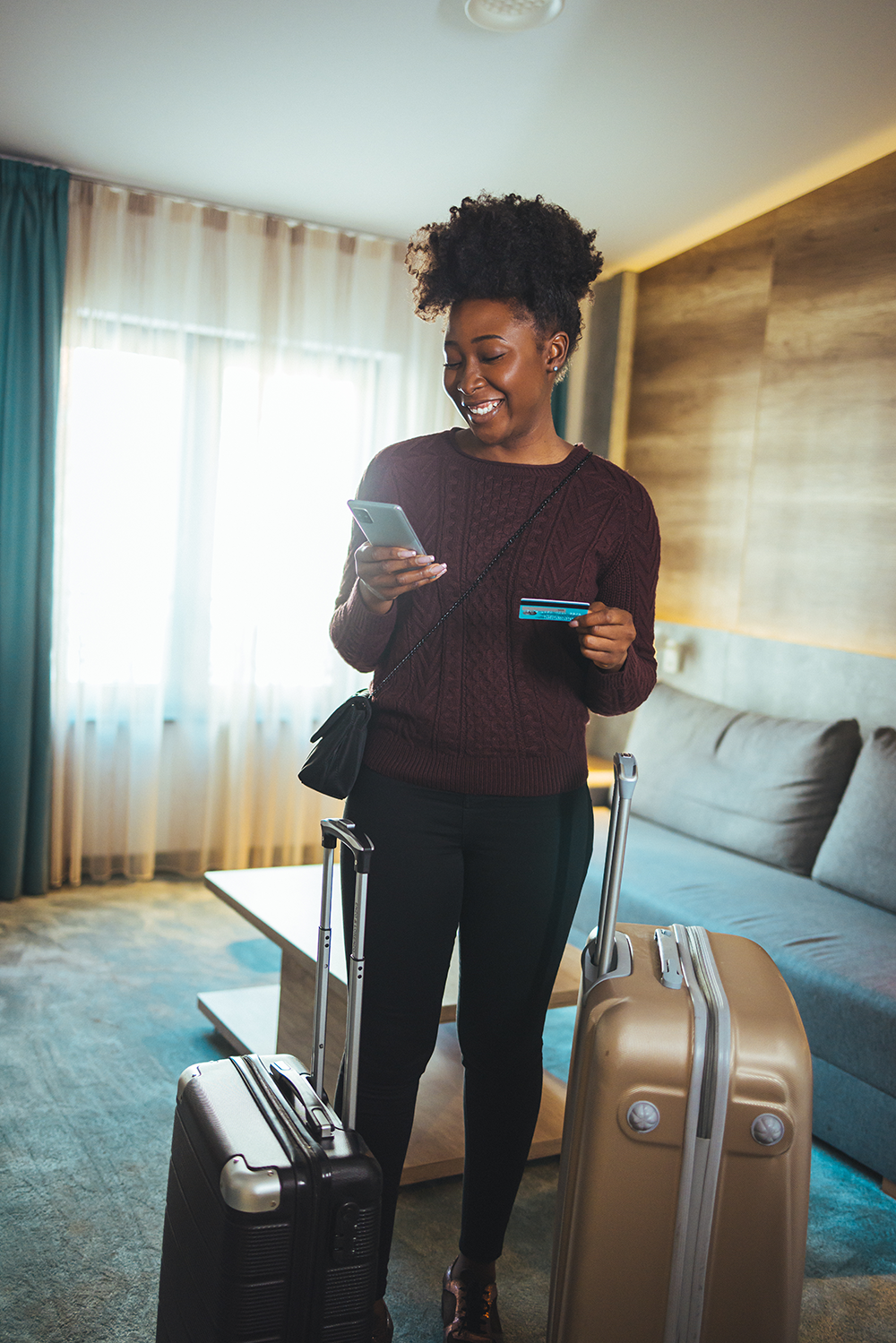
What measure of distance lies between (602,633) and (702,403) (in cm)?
275

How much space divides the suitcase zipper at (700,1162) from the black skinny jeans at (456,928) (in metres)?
0.24

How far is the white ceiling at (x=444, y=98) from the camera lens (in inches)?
92.8

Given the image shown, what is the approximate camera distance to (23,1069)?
2283mm

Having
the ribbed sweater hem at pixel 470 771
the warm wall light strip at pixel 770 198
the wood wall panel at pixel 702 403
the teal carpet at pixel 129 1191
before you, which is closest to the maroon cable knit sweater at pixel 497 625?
the ribbed sweater hem at pixel 470 771

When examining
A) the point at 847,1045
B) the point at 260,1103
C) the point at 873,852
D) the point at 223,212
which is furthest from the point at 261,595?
the point at 260,1103

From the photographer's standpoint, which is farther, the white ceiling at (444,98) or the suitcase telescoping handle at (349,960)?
the white ceiling at (444,98)

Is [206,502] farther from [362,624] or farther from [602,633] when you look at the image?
[602,633]

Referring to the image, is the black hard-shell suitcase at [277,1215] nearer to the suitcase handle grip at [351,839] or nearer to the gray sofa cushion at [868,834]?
the suitcase handle grip at [351,839]

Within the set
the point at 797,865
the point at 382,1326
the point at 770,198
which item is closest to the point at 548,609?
the point at 382,1326

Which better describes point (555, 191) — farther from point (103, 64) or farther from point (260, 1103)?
point (260, 1103)

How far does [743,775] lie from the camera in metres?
3.05

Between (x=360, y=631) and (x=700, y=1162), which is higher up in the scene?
(x=360, y=631)

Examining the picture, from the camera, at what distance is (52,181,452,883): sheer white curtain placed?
3590 millimetres

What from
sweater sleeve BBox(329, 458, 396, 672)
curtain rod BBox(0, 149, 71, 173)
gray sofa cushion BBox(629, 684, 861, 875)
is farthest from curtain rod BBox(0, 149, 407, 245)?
sweater sleeve BBox(329, 458, 396, 672)
